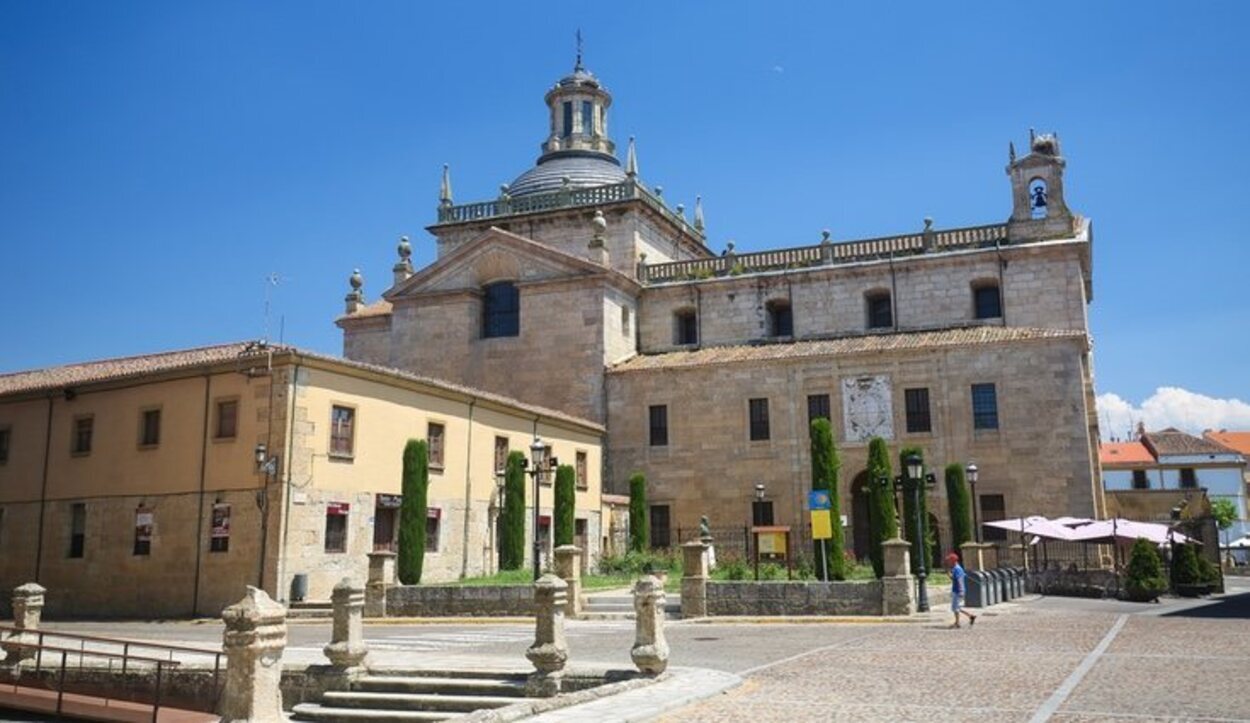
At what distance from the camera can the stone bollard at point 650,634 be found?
41.7 feet

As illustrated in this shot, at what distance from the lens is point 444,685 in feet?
44.8

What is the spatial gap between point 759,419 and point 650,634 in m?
25.9

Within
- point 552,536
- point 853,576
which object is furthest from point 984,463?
point 552,536

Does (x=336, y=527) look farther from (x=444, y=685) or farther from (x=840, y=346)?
(x=840, y=346)

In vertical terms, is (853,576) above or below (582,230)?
below

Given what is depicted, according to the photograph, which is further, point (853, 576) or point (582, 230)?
point (582, 230)

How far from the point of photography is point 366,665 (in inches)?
580

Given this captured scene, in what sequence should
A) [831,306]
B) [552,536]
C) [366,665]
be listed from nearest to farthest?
1. [366,665]
2. [552,536]
3. [831,306]

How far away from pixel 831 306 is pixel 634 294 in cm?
821

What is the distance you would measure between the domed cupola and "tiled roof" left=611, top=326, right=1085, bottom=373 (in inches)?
411

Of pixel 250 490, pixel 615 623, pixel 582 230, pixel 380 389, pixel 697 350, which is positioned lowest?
pixel 615 623

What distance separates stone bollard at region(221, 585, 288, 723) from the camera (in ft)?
33.2

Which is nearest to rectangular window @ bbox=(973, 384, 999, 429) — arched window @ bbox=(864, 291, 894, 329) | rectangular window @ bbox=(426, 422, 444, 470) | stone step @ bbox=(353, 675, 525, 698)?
arched window @ bbox=(864, 291, 894, 329)

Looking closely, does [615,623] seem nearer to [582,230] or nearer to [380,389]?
[380,389]
